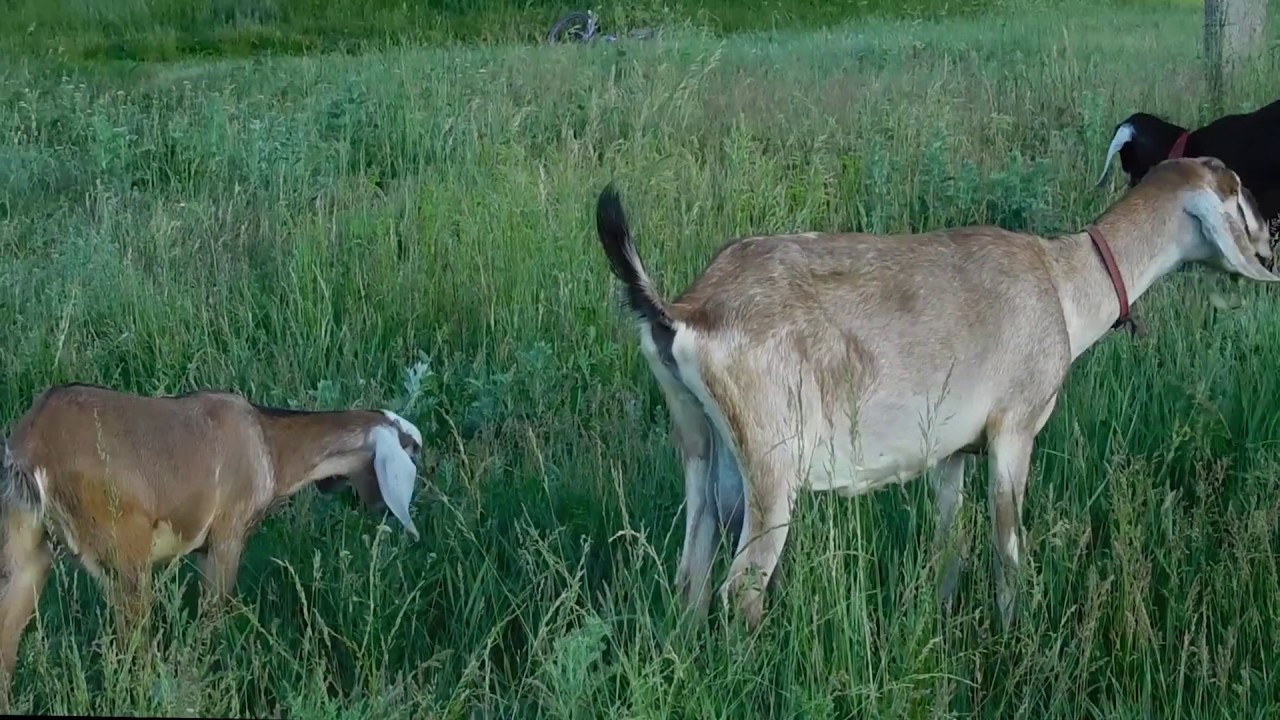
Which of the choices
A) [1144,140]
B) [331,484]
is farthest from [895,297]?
[1144,140]

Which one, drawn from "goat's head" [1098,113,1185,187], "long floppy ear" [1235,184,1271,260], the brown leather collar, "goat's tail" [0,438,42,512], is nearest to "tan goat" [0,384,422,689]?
"goat's tail" [0,438,42,512]

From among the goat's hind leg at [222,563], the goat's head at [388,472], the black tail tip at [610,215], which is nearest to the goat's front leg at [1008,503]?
the black tail tip at [610,215]

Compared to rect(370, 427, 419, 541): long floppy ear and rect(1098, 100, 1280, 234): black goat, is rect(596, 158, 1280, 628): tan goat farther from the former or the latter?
rect(1098, 100, 1280, 234): black goat

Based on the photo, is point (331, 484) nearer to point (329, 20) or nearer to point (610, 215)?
point (610, 215)

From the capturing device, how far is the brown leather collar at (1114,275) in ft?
14.3

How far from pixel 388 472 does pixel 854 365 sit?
4.69ft

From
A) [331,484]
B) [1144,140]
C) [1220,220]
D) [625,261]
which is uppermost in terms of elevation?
[625,261]

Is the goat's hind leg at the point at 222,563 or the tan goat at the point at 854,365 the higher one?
the tan goat at the point at 854,365

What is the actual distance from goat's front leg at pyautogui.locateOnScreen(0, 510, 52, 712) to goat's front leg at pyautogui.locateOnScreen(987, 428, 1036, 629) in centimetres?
252

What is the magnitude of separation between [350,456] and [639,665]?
1494 mm

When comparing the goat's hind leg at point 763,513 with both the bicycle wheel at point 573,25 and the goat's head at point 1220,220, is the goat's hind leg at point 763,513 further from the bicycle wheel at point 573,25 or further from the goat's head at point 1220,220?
the bicycle wheel at point 573,25

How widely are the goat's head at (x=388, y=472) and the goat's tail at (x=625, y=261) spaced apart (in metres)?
1.06

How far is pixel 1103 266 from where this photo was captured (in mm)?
4387

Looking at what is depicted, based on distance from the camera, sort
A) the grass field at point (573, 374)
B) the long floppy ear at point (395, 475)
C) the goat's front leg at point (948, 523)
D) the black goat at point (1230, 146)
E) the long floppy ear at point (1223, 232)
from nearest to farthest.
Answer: the grass field at point (573, 374) < the goat's front leg at point (948, 523) < the long floppy ear at point (395, 475) < the long floppy ear at point (1223, 232) < the black goat at point (1230, 146)
